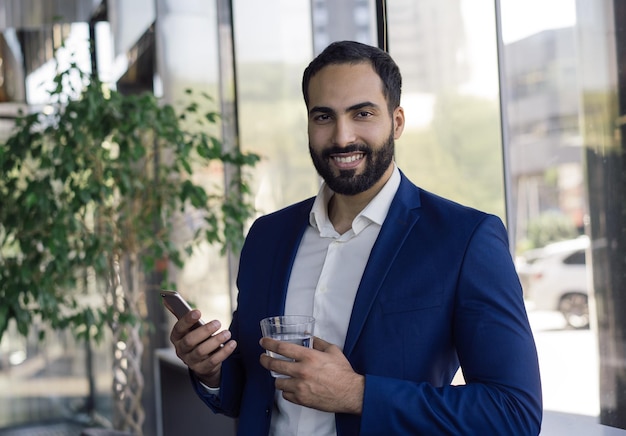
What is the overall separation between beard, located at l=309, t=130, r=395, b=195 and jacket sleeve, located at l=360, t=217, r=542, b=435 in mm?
331

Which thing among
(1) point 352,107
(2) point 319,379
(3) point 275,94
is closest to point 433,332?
(2) point 319,379

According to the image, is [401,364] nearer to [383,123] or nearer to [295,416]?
[295,416]

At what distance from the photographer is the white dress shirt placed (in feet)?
5.08

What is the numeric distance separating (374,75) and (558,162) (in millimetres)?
1805

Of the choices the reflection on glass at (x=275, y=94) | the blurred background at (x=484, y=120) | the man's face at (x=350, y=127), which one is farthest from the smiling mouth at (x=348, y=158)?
the reflection on glass at (x=275, y=94)

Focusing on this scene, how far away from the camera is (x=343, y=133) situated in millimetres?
1555

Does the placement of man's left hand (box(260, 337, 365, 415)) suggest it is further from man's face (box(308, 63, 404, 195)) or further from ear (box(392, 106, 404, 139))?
ear (box(392, 106, 404, 139))

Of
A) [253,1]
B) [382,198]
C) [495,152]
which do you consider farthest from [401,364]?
[253,1]

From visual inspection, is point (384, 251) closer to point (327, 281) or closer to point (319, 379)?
point (327, 281)

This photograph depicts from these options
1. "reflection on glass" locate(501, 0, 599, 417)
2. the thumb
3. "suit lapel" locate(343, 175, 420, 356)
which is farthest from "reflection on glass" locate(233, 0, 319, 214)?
the thumb

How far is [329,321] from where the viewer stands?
1.56 m

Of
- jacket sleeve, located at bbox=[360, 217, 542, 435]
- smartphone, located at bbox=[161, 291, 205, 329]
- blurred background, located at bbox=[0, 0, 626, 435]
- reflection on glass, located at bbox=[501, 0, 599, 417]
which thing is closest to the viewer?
jacket sleeve, located at bbox=[360, 217, 542, 435]

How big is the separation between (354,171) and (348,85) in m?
0.17

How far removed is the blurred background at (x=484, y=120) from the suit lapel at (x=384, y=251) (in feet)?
2.74
